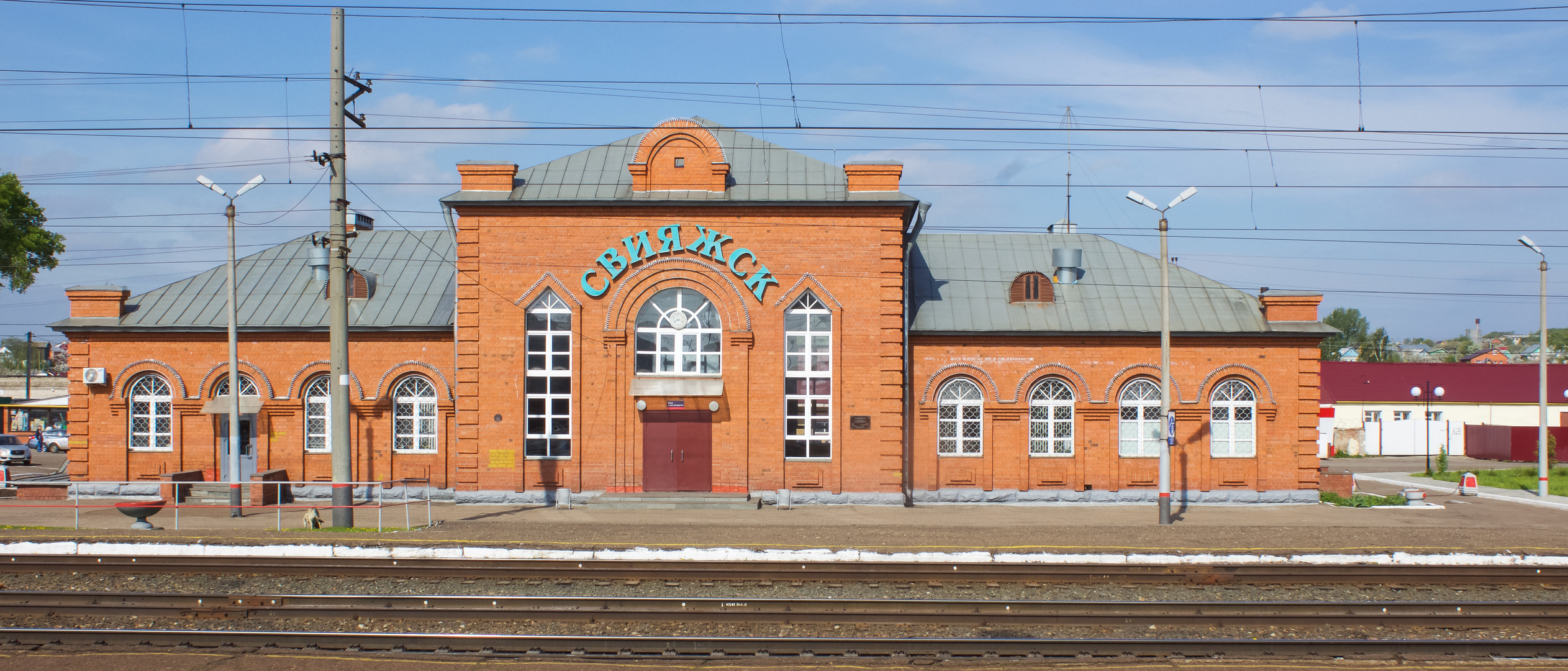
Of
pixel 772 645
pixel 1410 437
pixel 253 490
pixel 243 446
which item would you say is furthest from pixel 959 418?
pixel 1410 437

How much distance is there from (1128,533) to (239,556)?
17084 mm

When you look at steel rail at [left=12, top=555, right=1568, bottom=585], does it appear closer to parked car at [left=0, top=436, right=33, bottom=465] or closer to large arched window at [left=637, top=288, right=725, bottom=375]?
large arched window at [left=637, top=288, right=725, bottom=375]

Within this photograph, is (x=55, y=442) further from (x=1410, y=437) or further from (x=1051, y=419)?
(x=1410, y=437)

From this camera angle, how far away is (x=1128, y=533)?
19.6 m

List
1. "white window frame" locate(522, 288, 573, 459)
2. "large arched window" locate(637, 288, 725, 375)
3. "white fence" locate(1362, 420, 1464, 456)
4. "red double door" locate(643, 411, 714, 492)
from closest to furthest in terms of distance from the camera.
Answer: "red double door" locate(643, 411, 714, 492)
"white window frame" locate(522, 288, 573, 459)
"large arched window" locate(637, 288, 725, 375)
"white fence" locate(1362, 420, 1464, 456)

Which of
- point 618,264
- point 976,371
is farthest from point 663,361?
point 976,371

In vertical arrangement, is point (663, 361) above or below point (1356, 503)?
above

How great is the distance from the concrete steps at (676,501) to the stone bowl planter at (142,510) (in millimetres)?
9443

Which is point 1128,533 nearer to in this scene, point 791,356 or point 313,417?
point 791,356

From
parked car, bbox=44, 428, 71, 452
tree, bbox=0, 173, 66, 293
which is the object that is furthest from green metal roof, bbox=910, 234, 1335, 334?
parked car, bbox=44, 428, 71, 452

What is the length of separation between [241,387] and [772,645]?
22.1m

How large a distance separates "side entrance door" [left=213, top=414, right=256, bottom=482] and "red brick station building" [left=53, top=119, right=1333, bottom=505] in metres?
0.11

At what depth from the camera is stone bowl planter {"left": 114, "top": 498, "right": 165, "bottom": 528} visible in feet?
65.0

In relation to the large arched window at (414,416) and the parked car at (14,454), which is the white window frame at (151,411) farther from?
the parked car at (14,454)
